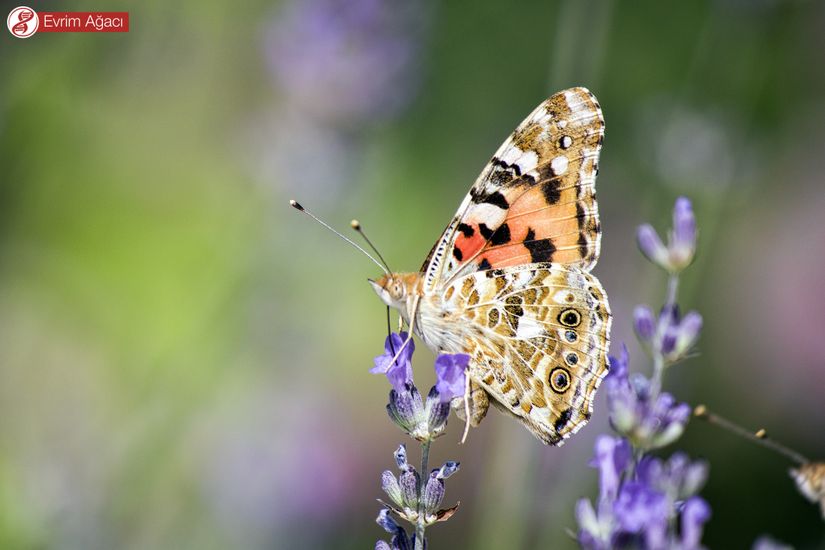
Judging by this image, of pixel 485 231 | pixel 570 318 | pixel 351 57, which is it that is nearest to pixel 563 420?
pixel 570 318

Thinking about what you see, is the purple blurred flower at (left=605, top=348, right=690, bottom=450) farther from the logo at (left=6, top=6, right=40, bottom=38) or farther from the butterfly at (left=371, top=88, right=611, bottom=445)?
the logo at (left=6, top=6, right=40, bottom=38)

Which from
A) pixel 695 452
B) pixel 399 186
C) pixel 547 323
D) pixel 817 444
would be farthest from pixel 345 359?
pixel 547 323

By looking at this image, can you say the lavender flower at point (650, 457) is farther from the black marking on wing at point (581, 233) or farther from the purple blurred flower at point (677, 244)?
the black marking on wing at point (581, 233)

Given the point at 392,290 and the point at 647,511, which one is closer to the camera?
the point at 647,511

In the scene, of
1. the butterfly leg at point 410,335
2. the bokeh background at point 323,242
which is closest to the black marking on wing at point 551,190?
the butterfly leg at point 410,335

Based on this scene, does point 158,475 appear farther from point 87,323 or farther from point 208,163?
point 208,163

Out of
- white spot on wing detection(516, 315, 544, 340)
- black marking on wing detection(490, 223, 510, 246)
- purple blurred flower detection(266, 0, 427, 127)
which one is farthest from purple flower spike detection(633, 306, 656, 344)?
purple blurred flower detection(266, 0, 427, 127)

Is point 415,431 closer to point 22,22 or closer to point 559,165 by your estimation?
point 559,165
